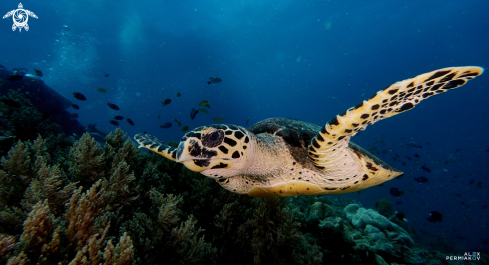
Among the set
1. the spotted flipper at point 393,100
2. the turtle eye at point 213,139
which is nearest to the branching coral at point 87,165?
the turtle eye at point 213,139

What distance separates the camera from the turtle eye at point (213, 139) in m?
1.56

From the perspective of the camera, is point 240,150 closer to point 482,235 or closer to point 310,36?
point 482,235

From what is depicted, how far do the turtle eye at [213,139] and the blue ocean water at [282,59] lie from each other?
13.8 meters

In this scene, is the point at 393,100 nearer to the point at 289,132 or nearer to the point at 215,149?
the point at 289,132

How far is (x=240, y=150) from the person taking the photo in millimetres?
1701

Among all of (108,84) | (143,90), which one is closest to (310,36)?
(143,90)

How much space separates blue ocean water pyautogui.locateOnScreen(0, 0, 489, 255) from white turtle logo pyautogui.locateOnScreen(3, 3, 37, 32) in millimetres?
563

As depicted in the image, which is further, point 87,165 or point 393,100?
point 87,165

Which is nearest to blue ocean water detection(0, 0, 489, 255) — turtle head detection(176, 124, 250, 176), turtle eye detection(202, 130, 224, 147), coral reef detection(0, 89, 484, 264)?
coral reef detection(0, 89, 484, 264)

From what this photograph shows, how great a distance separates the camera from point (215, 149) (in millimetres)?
1578

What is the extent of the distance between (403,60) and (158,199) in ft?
220

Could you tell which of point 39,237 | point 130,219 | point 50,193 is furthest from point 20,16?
point 39,237

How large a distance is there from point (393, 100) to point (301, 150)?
37.0 inches

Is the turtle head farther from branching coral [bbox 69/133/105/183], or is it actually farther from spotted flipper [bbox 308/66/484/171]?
branching coral [bbox 69/133/105/183]
